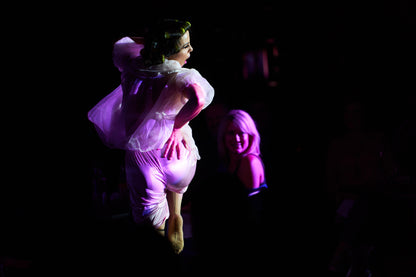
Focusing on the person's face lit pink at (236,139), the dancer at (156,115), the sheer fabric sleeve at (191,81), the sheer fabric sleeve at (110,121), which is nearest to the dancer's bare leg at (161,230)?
the dancer at (156,115)

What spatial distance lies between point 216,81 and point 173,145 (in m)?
2.18

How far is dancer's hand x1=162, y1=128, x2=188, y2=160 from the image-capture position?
226cm

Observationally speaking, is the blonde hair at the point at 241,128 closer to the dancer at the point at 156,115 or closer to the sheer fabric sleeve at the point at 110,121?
the dancer at the point at 156,115

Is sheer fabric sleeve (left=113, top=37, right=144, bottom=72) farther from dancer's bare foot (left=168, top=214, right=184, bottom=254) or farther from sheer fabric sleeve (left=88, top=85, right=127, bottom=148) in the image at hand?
dancer's bare foot (left=168, top=214, right=184, bottom=254)

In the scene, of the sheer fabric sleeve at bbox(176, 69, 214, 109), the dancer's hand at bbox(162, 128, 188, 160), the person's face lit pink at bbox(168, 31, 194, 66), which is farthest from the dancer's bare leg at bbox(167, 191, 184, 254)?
the person's face lit pink at bbox(168, 31, 194, 66)

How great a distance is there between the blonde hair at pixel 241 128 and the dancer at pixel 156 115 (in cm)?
103

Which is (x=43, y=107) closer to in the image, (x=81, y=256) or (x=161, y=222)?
(x=81, y=256)

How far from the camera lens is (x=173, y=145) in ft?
7.47

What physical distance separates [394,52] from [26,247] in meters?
4.21

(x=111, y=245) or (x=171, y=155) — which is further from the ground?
(x=171, y=155)

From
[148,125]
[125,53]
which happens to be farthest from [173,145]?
[125,53]

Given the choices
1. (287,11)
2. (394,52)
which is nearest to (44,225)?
(287,11)

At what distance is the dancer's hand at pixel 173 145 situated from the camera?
2262 mm

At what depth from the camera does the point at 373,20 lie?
4.18 meters
